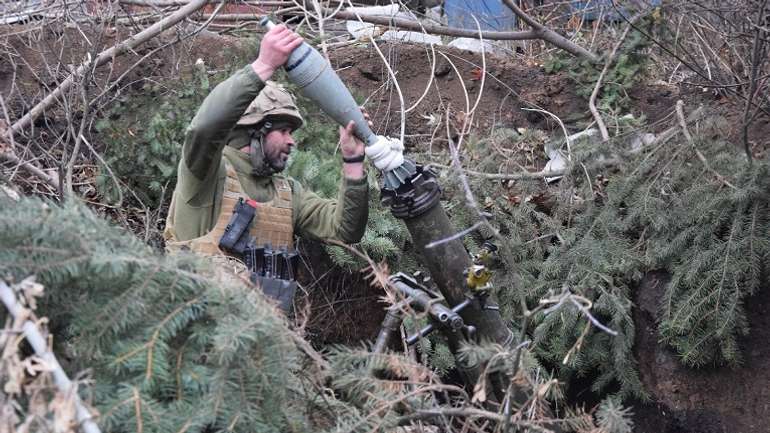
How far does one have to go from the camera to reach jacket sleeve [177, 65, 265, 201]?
358 centimetres

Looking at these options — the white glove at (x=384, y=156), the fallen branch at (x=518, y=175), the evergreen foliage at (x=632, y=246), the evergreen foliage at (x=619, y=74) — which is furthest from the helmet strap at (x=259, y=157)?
the evergreen foliage at (x=619, y=74)

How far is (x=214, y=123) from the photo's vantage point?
145 inches

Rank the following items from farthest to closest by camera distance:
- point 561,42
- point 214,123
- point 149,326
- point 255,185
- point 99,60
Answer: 1. point 561,42
2. point 99,60
3. point 255,185
4. point 214,123
5. point 149,326

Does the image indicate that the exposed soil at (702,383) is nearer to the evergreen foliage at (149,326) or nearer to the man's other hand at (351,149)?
the man's other hand at (351,149)

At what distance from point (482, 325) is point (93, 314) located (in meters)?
1.55

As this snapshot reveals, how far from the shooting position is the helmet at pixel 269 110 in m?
4.13

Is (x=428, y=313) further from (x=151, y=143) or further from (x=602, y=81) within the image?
(x=602, y=81)

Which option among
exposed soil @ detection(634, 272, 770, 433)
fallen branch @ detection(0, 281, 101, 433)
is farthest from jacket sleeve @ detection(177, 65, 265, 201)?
exposed soil @ detection(634, 272, 770, 433)

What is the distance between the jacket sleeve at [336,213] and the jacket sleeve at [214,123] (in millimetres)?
554

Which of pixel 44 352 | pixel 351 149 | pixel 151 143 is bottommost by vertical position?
pixel 151 143

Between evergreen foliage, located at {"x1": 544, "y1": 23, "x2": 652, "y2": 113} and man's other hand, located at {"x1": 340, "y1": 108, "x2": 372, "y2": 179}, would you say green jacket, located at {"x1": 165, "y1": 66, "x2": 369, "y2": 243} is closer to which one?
man's other hand, located at {"x1": 340, "y1": 108, "x2": 372, "y2": 179}

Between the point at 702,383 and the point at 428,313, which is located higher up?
the point at 428,313

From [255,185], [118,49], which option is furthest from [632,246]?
[118,49]

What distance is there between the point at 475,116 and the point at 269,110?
10.3 feet
